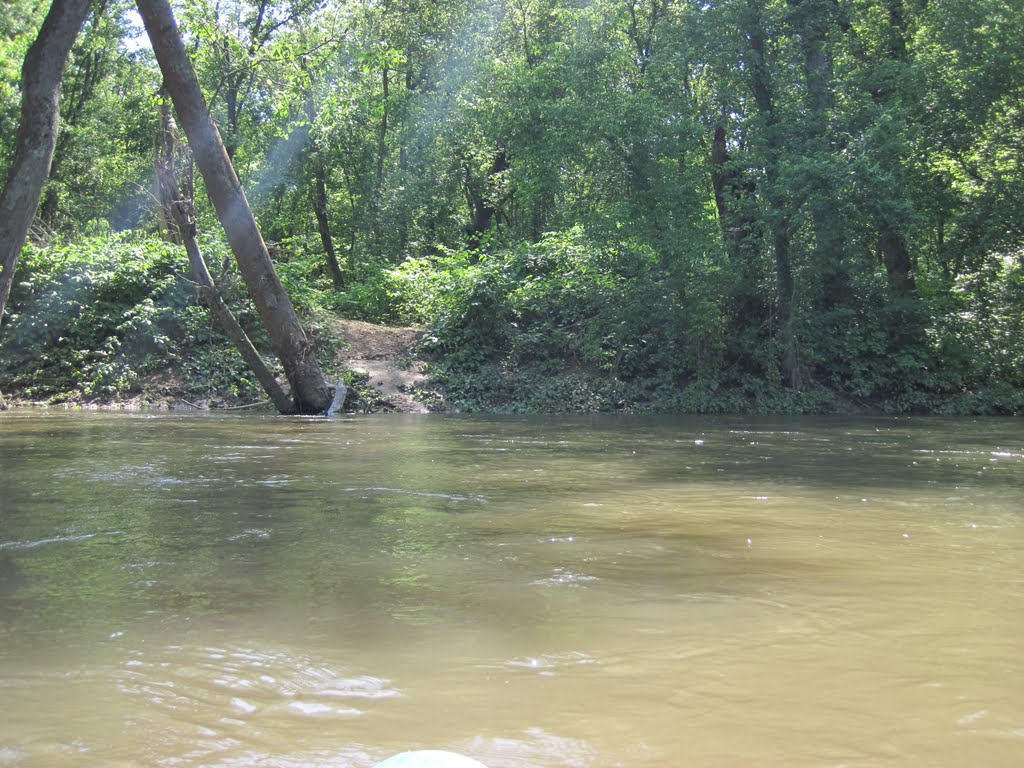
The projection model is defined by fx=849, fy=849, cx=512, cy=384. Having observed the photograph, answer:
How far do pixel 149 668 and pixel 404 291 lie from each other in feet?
65.5

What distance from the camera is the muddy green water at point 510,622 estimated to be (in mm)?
1957

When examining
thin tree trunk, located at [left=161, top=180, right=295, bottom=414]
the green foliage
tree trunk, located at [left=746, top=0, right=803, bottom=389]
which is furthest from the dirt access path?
tree trunk, located at [left=746, top=0, right=803, bottom=389]

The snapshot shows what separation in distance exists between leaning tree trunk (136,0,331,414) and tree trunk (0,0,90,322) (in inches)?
129

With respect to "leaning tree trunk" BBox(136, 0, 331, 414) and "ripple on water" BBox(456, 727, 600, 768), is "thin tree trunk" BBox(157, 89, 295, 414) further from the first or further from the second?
"ripple on water" BBox(456, 727, 600, 768)

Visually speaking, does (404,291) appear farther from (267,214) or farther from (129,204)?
(129,204)

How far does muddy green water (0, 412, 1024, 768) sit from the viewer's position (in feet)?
6.42

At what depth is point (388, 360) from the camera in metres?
19.0

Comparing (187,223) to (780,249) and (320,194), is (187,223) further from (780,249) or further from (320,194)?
(320,194)

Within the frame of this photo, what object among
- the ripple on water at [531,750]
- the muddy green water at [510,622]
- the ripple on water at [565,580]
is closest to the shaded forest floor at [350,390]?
the muddy green water at [510,622]

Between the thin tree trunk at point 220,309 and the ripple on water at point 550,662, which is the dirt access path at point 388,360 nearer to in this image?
the thin tree trunk at point 220,309

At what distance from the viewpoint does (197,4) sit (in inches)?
677

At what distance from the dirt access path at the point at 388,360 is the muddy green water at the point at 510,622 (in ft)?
35.8

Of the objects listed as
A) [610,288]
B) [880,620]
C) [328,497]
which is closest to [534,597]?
[880,620]

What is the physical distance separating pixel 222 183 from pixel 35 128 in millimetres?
4169
